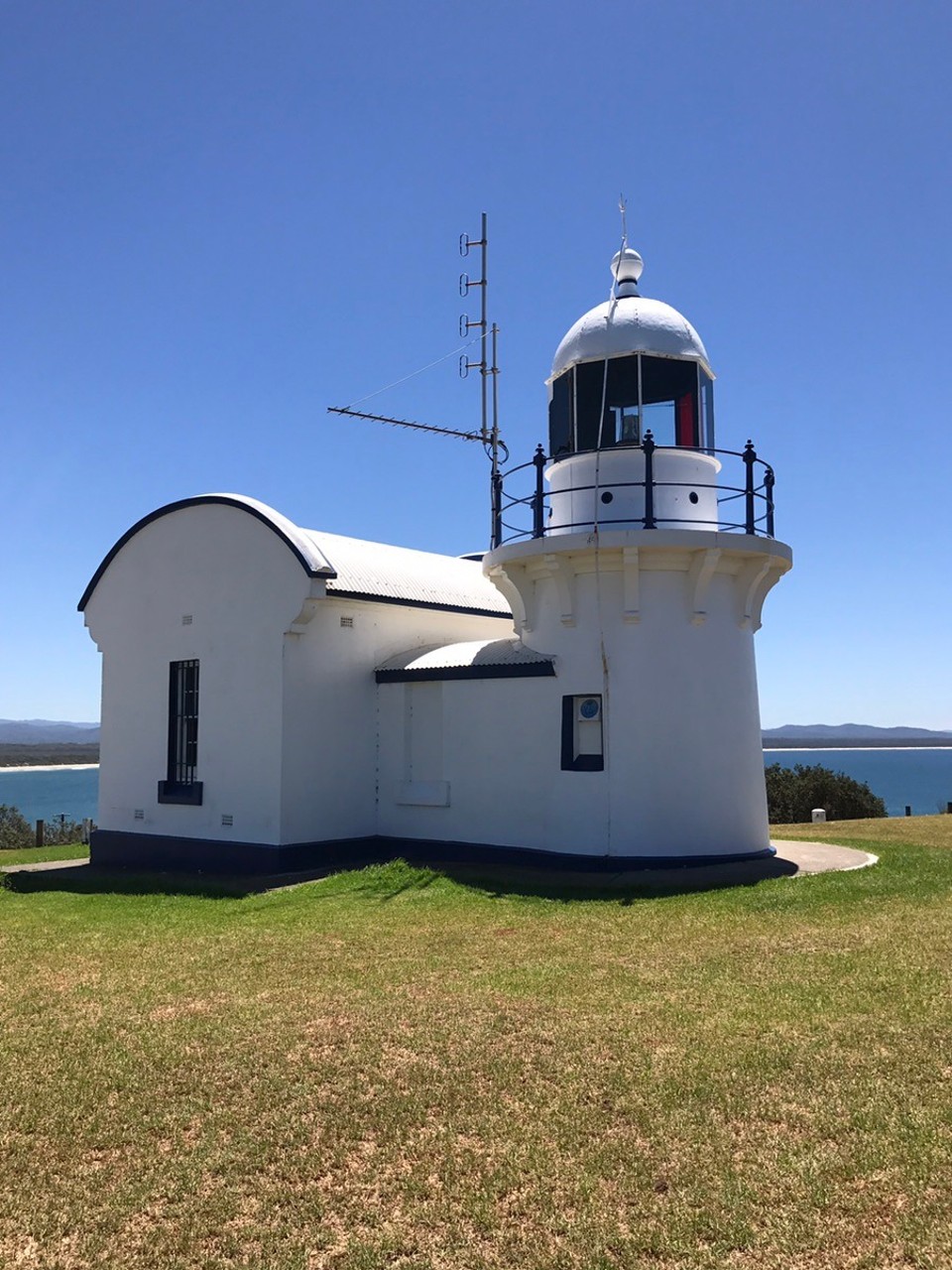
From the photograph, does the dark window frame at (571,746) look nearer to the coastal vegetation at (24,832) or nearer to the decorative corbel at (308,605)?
the decorative corbel at (308,605)

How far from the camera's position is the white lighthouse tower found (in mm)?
14945

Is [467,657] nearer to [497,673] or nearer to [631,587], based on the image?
[497,673]

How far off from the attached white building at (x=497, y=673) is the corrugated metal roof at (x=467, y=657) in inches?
2.3

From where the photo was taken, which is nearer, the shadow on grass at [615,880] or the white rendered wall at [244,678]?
the shadow on grass at [615,880]

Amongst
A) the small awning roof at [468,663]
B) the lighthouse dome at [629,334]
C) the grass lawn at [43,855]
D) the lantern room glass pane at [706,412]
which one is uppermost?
the lighthouse dome at [629,334]

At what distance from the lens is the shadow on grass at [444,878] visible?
13430 millimetres

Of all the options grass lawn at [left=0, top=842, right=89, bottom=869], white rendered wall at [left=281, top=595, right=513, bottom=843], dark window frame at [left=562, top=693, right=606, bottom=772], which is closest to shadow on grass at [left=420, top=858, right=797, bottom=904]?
dark window frame at [left=562, top=693, right=606, bottom=772]

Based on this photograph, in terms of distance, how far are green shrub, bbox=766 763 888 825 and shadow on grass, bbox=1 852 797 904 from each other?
75.5ft

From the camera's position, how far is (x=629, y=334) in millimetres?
15961

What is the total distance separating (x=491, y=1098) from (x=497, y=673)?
33.4 ft

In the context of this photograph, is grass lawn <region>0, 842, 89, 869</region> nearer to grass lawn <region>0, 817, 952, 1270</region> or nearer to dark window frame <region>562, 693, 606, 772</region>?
grass lawn <region>0, 817, 952, 1270</region>

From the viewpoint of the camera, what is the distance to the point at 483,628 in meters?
20.6

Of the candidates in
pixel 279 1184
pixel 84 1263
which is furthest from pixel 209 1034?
pixel 84 1263

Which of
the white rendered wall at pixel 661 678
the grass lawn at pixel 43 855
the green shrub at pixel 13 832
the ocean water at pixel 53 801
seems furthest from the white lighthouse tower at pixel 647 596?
the ocean water at pixel 53 801
